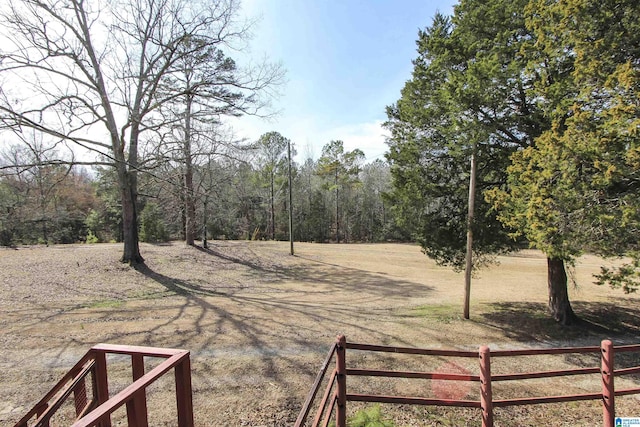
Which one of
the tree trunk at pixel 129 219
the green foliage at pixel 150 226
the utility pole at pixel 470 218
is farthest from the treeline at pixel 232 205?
the utility pole at pixel 470 218

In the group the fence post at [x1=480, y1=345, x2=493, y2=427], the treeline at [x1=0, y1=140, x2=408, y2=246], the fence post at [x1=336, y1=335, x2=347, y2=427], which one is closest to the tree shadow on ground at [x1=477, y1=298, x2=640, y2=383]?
the fence post at [x1=480, y1=345, x2=493, y2=427]

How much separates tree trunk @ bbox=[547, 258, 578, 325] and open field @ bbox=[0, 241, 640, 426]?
30 centimetres

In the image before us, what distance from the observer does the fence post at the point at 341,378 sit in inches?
130

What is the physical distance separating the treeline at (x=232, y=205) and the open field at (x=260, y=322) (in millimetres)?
4195

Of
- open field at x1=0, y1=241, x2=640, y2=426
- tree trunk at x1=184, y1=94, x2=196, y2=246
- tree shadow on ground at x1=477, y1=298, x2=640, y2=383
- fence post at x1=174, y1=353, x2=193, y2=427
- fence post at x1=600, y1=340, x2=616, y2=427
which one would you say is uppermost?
tree trunk at x1=184, y1=94, x2=196, y2=246

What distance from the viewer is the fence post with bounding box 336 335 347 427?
3.30 meters

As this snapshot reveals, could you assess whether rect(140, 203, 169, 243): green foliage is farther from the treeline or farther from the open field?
the open field

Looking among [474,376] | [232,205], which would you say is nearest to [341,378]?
[474,376]

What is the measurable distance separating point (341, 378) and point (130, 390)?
7.93 feet

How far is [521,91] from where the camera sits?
24.6 ft

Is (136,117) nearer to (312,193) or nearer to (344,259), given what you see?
(344,259)

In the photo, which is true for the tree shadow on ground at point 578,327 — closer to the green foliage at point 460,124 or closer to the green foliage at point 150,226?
the green foliage at point 460,124

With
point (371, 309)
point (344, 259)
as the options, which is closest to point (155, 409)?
point (371, 309)

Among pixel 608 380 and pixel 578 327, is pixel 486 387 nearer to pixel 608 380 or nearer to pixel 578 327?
pixel 608 380
